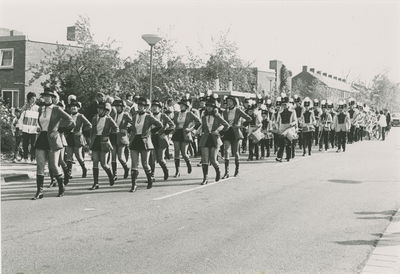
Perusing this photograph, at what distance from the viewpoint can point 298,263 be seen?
20.2 feet

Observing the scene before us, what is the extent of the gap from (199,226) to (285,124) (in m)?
10.8

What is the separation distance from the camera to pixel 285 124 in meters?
18.2

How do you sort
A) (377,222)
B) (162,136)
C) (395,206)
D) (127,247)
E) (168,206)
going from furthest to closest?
(162,136)
(395,206)
(168,206)
(377,222)
(127,247)

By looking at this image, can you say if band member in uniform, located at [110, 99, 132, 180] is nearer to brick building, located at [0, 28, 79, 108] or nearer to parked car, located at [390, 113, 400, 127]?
brick building, located at [0, 28, 79, 108]

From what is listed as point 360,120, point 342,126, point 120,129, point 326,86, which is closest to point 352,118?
point 360,120

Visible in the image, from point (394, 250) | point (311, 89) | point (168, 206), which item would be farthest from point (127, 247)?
point (311, 89)

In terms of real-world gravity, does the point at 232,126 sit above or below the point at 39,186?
above

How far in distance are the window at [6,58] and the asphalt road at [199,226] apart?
954 inches

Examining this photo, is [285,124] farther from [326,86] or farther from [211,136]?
[326,86]

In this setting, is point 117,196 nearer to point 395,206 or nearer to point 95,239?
point 95,239

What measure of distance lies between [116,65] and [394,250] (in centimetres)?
1784

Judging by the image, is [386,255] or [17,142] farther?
[17,142]

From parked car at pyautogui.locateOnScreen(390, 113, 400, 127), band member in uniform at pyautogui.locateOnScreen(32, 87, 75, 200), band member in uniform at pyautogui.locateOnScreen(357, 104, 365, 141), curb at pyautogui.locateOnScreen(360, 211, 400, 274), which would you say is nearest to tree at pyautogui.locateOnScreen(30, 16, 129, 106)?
band member in uniform at pyautogui.locateOnScreen(32, 87, 75, 200)

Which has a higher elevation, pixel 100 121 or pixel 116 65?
pixel 116 65
